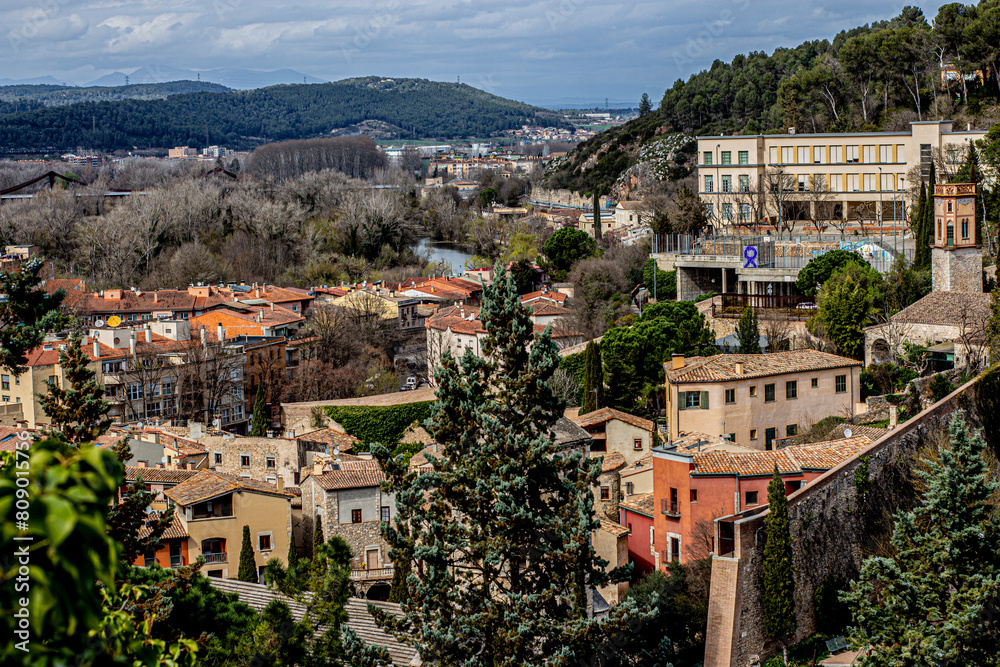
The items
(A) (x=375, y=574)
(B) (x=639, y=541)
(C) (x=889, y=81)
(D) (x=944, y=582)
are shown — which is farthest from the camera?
(C) (x=889, y=81)

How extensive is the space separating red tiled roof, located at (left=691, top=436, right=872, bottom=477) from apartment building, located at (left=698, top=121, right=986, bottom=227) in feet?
67.5

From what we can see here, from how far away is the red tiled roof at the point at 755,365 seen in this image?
22328 millimetres

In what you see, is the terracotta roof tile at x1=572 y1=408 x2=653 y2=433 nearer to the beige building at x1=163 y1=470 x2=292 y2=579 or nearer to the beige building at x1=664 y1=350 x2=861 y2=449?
the beige building at x1=664 y1=350 x2=861 y2=449

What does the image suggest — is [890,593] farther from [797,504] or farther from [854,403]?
[854,403]

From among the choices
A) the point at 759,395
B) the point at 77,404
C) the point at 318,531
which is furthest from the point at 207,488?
the point at 759,395

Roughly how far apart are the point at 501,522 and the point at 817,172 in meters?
32.8

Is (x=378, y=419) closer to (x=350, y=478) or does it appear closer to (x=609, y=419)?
(x=350, y=478)

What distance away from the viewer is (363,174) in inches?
4028

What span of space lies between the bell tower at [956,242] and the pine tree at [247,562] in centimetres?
1530

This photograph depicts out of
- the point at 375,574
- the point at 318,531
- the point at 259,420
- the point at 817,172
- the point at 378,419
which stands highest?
the point at 817,172

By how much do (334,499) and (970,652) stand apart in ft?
44.3

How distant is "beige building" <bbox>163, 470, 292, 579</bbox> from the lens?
71.8ft

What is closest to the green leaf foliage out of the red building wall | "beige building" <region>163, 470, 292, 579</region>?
the red building wall

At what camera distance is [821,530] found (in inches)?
626
